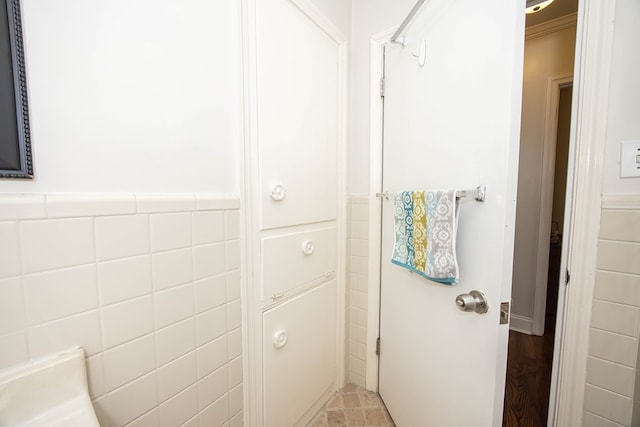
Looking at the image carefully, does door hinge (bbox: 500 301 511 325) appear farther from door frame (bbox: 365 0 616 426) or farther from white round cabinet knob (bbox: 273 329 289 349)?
white round cabinet knob (bbox: 273 329 289 349)

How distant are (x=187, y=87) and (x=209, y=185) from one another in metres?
0.31

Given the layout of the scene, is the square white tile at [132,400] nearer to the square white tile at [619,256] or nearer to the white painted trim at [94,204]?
the white painted trim at [94,204]

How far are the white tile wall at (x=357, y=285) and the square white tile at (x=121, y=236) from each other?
1.08 m

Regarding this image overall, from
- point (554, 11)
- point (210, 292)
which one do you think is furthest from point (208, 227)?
point (554, 11)

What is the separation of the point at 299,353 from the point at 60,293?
966 mm

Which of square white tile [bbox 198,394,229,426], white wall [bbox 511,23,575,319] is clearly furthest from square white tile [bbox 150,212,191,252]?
white wall [bbox 511,23,575,319]

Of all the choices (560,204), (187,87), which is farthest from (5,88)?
(560,204)

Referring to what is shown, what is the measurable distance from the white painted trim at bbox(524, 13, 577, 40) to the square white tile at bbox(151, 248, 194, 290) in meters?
3.00

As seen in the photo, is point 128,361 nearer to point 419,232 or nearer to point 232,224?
point 232,224

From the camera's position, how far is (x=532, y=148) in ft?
7.11

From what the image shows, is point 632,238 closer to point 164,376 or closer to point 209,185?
point 209,185

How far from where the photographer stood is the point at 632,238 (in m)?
0.79

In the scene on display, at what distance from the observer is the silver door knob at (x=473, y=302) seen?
2.59 feet

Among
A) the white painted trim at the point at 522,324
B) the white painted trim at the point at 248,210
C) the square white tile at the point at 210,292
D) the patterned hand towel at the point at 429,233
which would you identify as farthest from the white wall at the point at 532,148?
the square white tile at the point at 210,292
